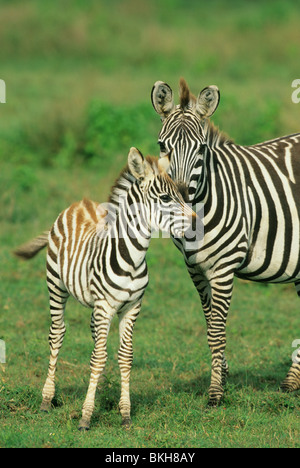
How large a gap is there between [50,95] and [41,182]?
5486 millimetres

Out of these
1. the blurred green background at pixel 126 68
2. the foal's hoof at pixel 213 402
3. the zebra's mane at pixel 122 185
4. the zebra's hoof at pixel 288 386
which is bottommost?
the foal's hoof at pixel 213 402

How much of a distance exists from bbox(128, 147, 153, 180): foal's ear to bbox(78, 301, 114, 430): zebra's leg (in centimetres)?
112

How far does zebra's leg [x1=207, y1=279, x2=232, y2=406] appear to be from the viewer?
6.93 metres

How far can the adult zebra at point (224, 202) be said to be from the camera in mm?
6727

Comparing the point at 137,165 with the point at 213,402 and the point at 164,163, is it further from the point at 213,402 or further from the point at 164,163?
the point at 213,402

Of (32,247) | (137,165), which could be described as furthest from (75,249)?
(137,165)

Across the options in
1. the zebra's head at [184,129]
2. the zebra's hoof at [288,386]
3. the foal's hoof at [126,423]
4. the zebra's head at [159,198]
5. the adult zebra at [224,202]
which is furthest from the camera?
the zebra's hoof at [288,386]

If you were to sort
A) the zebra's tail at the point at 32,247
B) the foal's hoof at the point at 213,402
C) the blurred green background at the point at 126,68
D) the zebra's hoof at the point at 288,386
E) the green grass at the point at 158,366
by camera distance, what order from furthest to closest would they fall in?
the blurred green background at the point at 126,68 → the zebra's hoof at the point at 288,386 → the zebra's tail at the point at 32,247 → the foal's hoof at the point at 213,402 → the green grass at the point at 158,366

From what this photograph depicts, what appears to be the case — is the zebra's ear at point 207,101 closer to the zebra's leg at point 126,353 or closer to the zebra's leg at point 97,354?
the zebra's leg at point 126,353

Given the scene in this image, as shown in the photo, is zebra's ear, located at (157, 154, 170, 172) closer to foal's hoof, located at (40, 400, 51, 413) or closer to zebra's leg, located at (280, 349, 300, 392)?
foal's hoof, located at (40, 400, 51, 413)

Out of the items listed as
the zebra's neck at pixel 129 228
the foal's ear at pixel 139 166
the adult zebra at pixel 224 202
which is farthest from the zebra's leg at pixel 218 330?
the foal's ear at pixel 139 166

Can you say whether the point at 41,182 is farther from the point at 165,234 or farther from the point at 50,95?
the point at 165,234

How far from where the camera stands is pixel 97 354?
20.7 ft
